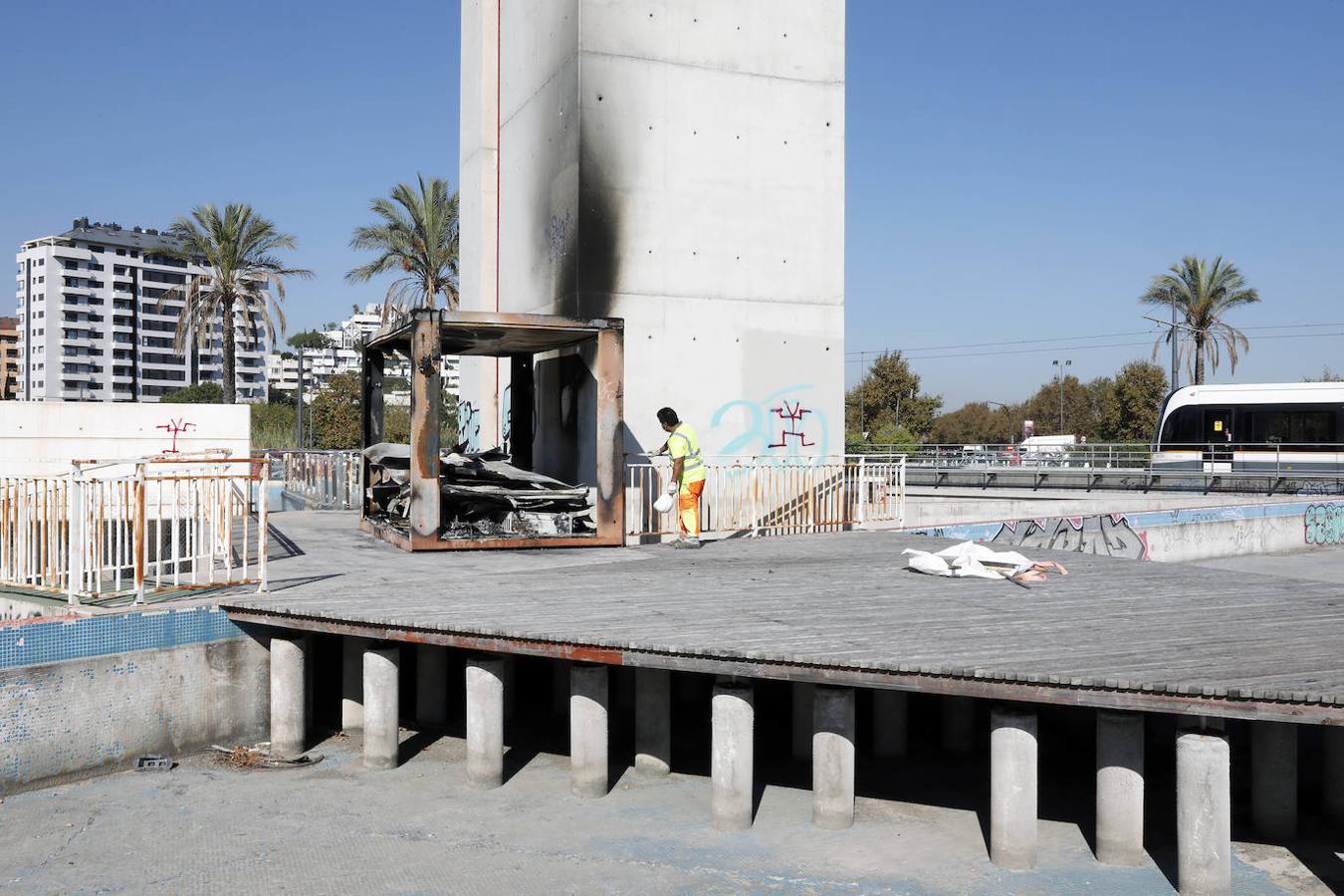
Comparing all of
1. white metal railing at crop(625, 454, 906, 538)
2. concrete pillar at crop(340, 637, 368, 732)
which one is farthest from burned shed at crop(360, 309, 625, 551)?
concrete pillar at crop(340, 637, 368, 732)

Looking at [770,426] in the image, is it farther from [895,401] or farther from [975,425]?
[975,425]

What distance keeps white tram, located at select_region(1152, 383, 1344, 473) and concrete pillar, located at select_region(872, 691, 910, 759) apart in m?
31.0

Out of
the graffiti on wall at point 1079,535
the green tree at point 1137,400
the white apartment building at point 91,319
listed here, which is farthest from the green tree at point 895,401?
the white apartment building at point 91,319

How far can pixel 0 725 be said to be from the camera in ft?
27.4

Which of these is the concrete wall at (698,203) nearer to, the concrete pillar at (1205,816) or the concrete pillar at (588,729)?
the concrete pillar at (588,729)

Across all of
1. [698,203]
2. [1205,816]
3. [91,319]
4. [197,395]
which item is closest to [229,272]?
[698,203]

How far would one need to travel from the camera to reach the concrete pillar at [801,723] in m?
9.87

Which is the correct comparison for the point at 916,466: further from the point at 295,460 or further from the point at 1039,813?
the point at 1039,813

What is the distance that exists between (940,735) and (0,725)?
27.0ft

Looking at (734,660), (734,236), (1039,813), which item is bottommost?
(1039,813)

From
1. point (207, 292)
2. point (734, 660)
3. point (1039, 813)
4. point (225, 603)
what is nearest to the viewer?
point (734, 660)

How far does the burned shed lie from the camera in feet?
45.0

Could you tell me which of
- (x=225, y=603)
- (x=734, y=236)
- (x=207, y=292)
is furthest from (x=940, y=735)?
→ (x=207, y=292)

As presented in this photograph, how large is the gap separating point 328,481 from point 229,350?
74.2 ft
